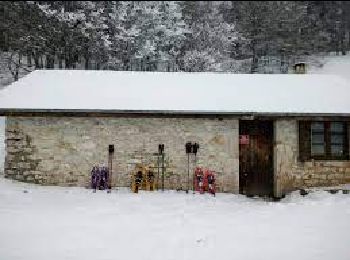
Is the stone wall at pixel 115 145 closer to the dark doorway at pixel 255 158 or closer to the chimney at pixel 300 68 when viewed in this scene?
the dark doorway at pixel 255 158

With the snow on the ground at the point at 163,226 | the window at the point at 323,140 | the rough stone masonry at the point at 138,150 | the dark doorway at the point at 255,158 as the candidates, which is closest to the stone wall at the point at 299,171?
the rough stone masonry at the point at 138,150

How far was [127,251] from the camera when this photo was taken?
6.46 m

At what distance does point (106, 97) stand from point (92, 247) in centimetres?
647

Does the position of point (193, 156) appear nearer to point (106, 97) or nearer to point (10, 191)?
point (106, 97)

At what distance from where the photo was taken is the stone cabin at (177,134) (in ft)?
37.7

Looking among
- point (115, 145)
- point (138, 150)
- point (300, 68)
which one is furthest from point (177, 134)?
point (300, 68)

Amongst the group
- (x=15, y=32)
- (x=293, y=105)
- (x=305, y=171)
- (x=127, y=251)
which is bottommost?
(x=127, y=251)

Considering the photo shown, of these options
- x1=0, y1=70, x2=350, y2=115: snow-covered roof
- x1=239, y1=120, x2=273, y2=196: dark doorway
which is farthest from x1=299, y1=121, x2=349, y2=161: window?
x1=239, y1=120, x2=273, y2=196: dark doorway

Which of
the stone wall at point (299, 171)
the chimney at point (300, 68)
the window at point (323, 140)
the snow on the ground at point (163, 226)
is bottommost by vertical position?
the snow on the ground at point (163, 226)

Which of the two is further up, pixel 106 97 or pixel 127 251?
pixel 106 97

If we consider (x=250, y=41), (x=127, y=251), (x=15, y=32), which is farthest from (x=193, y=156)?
(x=250, y=41)

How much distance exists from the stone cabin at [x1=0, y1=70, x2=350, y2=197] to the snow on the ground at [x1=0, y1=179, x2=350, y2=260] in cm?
111

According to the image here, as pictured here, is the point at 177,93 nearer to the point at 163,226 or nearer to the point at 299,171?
the point at 299,171

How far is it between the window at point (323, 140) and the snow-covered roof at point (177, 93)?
2.01 feet
